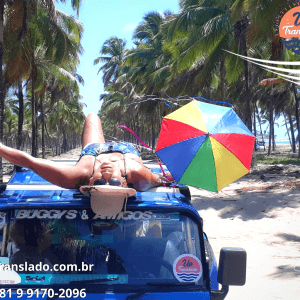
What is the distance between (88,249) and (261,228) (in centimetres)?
749

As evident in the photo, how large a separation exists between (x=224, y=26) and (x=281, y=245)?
39.5 feet

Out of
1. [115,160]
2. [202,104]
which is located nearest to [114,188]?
[115,160]

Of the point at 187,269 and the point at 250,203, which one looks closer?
the point at 187,269

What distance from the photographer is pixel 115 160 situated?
298 cm

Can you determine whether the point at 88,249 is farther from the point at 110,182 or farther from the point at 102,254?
the point at 110,182

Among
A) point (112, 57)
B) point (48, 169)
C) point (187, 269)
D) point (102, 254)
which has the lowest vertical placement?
point (187, 269)

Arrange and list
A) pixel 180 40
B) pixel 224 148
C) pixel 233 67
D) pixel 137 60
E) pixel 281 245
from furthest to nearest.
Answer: pixel 137 60, pixel 180 40, pixel 233 67, pixel 281 245, pixel 224 148

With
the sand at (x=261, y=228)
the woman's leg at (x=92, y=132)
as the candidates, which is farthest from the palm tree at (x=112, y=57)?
the woman's leg at (x=92, y=132)

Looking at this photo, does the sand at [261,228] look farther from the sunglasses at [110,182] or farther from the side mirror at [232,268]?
the sunglasses at [110,182]

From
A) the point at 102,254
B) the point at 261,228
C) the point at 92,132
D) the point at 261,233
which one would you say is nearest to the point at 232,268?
the point at 102,254

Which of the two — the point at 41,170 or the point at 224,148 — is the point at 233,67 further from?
the point at 41,170

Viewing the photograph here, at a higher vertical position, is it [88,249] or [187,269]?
[88,249]

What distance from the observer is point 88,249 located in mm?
2650

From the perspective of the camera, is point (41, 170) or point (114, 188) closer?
point (114, 188)
